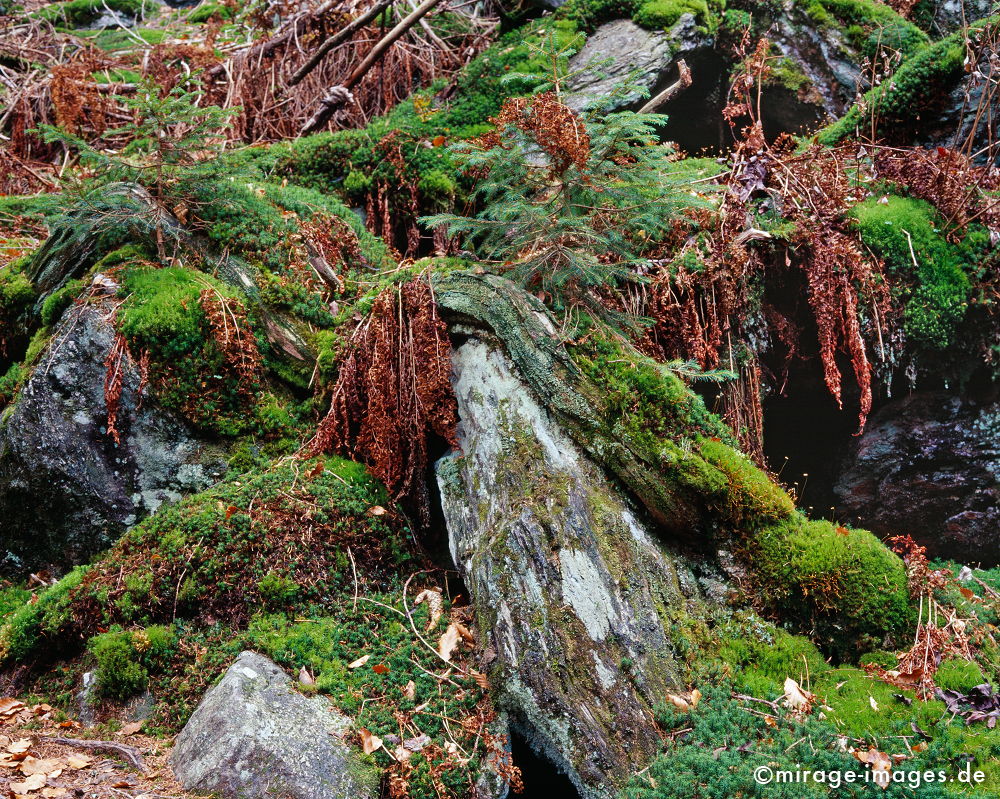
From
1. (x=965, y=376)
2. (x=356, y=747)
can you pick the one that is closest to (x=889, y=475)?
(x=965, y=376)

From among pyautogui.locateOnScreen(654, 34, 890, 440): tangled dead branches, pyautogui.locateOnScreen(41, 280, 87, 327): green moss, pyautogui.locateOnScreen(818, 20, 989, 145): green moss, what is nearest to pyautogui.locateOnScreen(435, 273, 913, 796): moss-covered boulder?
pyautogui.locateOnScreen(654, 34, 890, 440): tangled dead branches

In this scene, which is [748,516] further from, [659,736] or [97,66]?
[97,66]

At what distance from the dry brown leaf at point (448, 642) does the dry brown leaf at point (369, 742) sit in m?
0.69

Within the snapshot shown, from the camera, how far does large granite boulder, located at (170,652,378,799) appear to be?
344 centimetres

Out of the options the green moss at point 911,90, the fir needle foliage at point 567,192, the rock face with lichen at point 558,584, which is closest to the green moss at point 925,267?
the green moss at point 911,90

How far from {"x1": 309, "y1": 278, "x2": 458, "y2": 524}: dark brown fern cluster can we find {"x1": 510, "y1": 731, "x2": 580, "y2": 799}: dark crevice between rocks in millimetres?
1819

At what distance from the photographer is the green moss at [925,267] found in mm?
6230

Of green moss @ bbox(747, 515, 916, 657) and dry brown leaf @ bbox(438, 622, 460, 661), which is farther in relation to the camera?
dry brown leaf @ bbox(438, 622, 460, 661)

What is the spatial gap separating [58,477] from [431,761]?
3.83m

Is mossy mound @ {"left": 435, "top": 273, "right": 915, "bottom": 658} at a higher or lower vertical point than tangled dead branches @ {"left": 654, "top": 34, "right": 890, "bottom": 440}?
lower

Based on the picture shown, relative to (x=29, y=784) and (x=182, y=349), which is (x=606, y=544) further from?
(x=182, y=349)

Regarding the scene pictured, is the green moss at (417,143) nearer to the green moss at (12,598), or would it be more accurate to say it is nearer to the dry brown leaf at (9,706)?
the green moss at (12,598)

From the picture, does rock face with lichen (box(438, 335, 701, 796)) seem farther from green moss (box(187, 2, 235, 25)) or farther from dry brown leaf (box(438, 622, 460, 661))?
green moss (box(187, 2, 235, 25))

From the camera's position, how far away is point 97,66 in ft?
34.0
